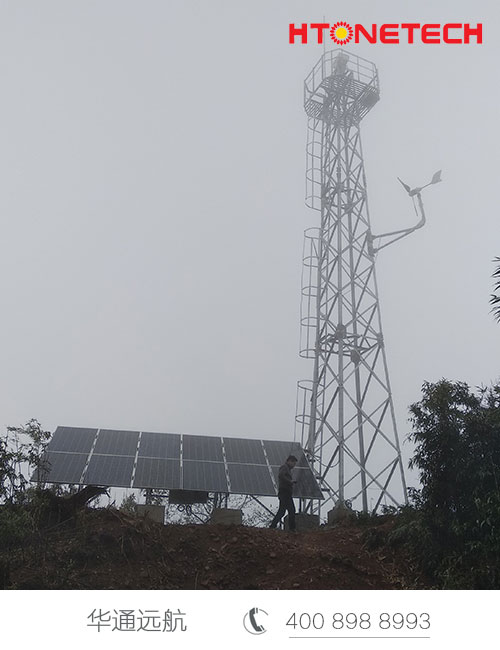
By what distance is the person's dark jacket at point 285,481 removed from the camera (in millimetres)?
11344

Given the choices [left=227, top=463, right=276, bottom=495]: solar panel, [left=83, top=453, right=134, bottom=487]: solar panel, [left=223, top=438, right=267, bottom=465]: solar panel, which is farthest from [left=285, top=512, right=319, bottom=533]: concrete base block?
[left=83, top=453, right=134, bottom=487]: solar panel

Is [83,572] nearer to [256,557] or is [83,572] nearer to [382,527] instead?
[256,557]

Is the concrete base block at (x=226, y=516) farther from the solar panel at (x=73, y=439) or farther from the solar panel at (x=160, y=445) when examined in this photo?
the solar panel at (x=73, y=439)

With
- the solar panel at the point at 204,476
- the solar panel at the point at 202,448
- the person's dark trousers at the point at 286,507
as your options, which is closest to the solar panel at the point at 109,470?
the solar panel at the point at 204,476

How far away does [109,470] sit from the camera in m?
12.4

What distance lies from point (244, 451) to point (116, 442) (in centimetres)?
264

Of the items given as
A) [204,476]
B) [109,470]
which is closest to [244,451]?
[204,476]

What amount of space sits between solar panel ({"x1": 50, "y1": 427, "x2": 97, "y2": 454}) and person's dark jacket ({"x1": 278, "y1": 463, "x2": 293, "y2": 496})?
4048 millimetres

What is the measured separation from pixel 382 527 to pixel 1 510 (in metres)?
5.58
